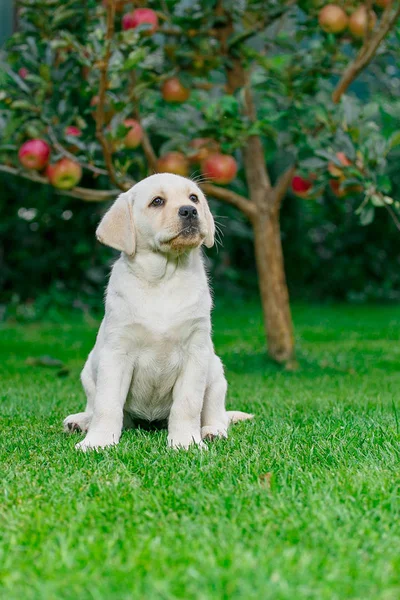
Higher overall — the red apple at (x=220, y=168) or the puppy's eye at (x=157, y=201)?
the red apple at (x=220, y=168)

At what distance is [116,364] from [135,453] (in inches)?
15.8

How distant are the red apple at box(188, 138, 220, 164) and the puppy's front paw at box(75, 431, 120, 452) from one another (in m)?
2.46

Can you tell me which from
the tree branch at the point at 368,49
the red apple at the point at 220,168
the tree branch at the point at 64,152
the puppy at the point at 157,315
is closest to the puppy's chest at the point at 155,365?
the puppy at the point at 157,315

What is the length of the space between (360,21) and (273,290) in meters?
1.73

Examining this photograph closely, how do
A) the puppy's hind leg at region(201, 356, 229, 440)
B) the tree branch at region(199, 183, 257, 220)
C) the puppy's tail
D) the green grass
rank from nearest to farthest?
the green grass, the puppy's hind leg at region(201, 356, 229, 440), the puppy's tail, the tree branch at region(199, 183, 257, 220)

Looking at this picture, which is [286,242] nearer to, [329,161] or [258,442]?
[329,161]

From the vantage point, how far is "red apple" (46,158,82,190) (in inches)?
201

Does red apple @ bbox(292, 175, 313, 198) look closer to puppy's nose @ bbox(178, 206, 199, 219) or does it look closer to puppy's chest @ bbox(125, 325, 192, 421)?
puppy's nose @ bbox(178, 206, 199, 219)

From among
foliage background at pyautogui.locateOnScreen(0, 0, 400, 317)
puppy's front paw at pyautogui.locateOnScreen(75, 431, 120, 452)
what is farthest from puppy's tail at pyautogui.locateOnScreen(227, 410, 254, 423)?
foliage background at pyautogui.locateOnScreen(0, 0, 400, 317)

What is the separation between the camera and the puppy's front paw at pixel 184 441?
310cm

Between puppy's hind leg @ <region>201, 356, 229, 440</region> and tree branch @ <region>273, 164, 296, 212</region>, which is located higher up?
tree branch @ <region>273, 164, 296, 212</region>

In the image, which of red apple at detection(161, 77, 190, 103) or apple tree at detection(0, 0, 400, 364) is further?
red apple at detection(161, 77, 190, 103)

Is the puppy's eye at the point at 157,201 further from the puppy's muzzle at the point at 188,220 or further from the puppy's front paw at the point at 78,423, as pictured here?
the puppy's front paw at the point at 78,423

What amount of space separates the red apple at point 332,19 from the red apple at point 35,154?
1733 mm
